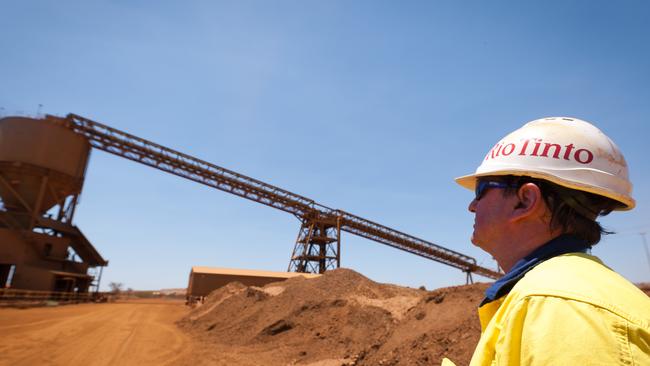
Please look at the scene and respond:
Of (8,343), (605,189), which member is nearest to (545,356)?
(605,189)

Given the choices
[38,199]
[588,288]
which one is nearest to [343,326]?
[588,288]

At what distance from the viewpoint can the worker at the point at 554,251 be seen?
931 millimetres

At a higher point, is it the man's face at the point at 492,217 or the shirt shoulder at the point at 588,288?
the man's face at the point at 492,217

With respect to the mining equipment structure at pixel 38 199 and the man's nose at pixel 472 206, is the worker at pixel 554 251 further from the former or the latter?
the mining equipment structure at pixel 38 199

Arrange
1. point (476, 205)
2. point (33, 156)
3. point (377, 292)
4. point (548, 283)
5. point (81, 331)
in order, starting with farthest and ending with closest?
point (33, 156), point (377, 292), point (81, 331), point (476, 205), point (548, 283)

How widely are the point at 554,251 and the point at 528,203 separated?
0.91 ft

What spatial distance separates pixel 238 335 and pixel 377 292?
599 centimetres

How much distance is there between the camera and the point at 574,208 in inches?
63.6

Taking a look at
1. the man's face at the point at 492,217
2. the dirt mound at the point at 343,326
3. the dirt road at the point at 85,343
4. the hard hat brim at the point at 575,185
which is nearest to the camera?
the hard hat brim at the point at 575,185

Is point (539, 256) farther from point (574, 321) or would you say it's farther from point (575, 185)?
point (574, 321)

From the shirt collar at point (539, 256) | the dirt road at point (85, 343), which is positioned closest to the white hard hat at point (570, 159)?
Result: the shirt collar at point (539, 256)

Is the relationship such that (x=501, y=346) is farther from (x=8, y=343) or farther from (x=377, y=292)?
(x=377, y=292)

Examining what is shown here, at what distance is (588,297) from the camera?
3.21 ft

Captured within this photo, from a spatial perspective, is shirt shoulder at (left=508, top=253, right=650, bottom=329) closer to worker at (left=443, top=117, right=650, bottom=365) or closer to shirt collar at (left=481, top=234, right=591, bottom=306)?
worker at (left=443, top=117, right=650, bottom=365)
